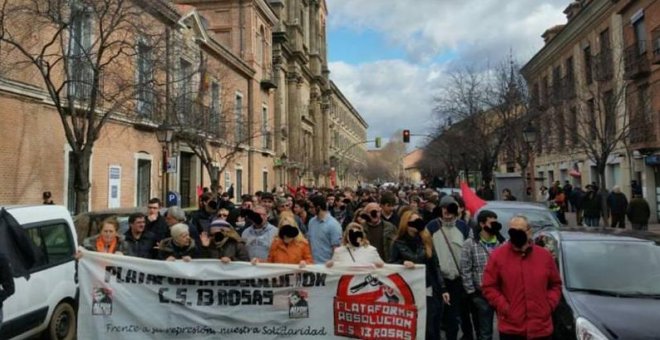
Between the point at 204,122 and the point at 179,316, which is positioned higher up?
the point at 204,122

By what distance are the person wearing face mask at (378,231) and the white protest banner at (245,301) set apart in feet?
4.85

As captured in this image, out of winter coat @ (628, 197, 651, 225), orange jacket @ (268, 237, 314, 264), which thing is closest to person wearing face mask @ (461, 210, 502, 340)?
orange jacket @ (268, 237, 314, 264)

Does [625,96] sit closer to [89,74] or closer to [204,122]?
[204,122]

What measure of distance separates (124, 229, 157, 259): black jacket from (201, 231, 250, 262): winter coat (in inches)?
44.6

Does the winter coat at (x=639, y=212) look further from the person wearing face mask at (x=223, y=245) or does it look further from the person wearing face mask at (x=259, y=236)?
the person wearing face mask at (x=223, y=245)

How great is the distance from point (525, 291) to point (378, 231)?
2673 mm

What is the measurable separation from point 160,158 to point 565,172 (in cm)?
2906

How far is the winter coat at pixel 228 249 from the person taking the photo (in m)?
6.25

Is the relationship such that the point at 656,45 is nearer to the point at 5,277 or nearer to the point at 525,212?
the point at 525,212

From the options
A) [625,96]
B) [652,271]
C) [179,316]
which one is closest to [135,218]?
[179,316]

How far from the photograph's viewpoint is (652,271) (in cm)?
563

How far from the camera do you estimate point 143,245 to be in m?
7.10

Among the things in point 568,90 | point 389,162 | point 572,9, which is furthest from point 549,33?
point 389,162

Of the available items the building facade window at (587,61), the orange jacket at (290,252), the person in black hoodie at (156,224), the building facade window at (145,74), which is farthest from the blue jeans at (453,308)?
the building facade window at (587,61)
